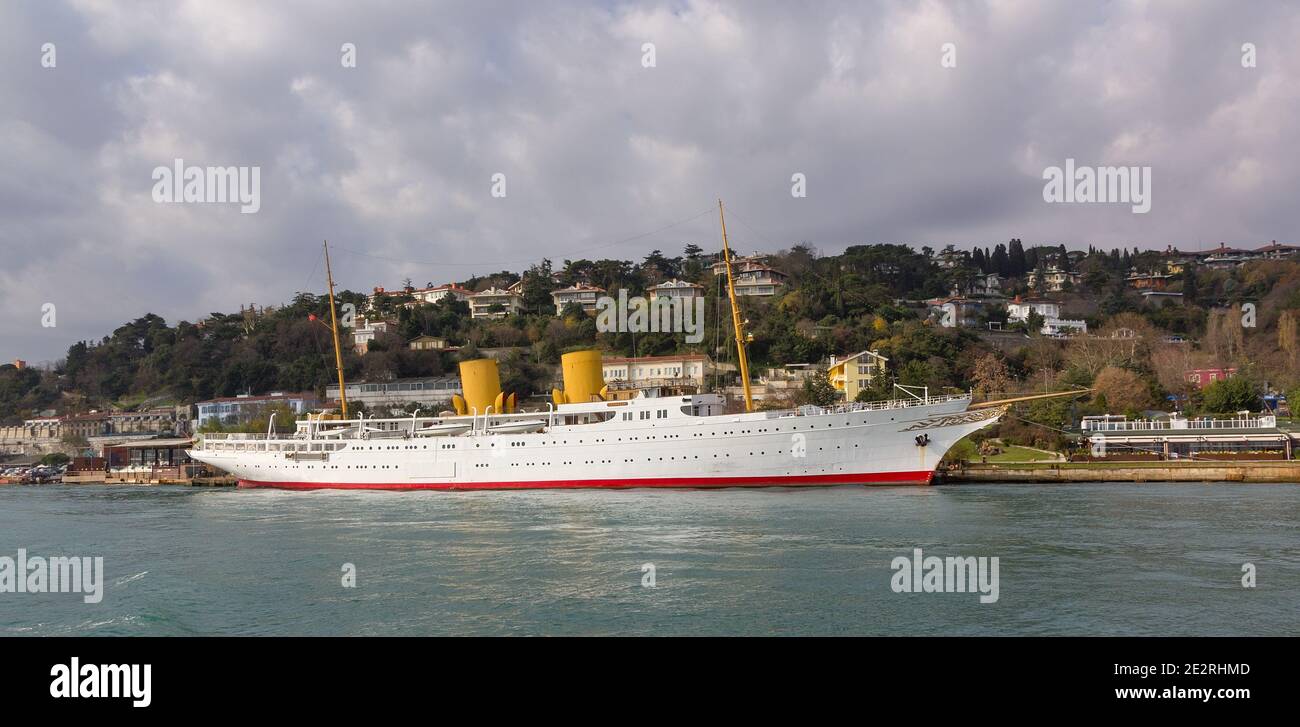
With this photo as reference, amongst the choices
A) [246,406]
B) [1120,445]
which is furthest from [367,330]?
[1120,445]

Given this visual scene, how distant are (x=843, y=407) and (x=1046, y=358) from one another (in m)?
31.6

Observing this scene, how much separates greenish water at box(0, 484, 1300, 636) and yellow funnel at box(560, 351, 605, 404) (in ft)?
22.7

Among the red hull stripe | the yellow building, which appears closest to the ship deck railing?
the red hull stripe

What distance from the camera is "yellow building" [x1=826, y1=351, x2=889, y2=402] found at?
53719mm

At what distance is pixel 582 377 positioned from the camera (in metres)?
34.4

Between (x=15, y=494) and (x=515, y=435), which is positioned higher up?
(x=515, y=435)

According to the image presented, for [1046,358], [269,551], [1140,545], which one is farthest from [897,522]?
[1046,358]

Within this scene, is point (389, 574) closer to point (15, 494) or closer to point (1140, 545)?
point (1140, 545)

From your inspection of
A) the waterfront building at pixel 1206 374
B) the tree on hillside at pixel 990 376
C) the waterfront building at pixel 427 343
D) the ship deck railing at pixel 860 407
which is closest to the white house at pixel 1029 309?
the waterfront building at pixel 1206 374

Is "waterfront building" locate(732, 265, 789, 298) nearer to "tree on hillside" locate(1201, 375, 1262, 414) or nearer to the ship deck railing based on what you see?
"tree on hillside" locate(1201, 375, 1262, 414)

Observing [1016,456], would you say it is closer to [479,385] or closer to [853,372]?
[853,372]

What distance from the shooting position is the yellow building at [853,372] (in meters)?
53.7
